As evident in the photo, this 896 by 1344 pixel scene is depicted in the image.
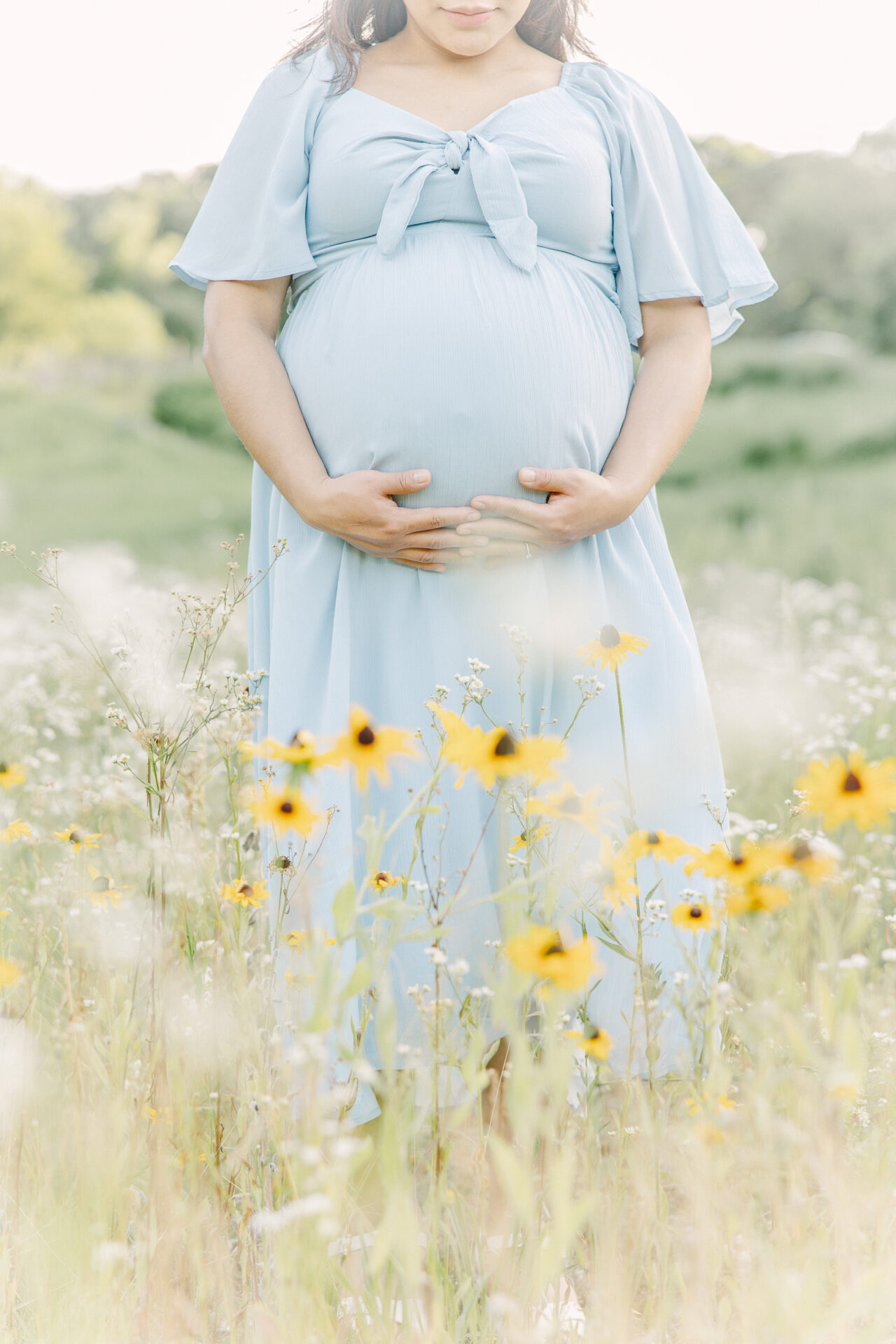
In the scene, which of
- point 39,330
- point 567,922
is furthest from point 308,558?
point 39,330

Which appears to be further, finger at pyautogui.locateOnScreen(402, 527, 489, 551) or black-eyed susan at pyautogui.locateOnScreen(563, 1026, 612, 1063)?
finger at pyautogui.locateOnScreen(402, 527, 489, 551)

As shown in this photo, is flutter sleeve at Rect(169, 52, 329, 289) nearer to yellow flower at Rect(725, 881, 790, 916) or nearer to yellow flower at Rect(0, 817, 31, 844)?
yellow flower at Rect(0, 817, 31, 844)

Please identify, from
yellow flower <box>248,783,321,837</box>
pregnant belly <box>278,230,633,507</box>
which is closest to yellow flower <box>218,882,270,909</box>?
yellow flower <box>248,783,321,837</box>

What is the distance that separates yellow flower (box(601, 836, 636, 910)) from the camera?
3.92 ft

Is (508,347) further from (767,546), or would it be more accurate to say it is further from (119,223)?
(119,223)

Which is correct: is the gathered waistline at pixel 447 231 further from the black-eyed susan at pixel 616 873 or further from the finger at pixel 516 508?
the black-eyed susan at pixel 616 873

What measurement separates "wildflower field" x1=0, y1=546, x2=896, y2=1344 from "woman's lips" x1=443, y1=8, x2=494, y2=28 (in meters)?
0.98

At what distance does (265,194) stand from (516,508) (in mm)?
671

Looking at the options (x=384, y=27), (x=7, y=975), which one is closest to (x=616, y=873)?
(x=7, y=975)

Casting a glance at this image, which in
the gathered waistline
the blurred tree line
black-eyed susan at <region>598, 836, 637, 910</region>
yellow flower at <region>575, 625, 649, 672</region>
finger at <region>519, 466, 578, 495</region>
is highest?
the gathered waistline

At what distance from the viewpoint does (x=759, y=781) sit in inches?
126

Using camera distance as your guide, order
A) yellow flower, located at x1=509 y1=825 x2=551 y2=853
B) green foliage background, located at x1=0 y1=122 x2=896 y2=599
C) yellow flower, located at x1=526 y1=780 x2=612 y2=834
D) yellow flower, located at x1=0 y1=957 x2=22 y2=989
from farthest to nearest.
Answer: green foliage background, located at x1=0 y1=122 x2=896 y2=599 → yellow flower, located at x1=0 y1=957 x2=22 y2=989 → yellow flower, located at x1=509 y1=825 x2=551 y2=853 → yellow flower, located at x1=526 y1=780 x2=612 y2=834

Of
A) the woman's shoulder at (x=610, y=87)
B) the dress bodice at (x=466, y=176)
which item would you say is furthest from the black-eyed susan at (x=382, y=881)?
the woman's shoulder at (x=610, y=87)

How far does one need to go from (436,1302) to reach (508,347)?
1.29 m
